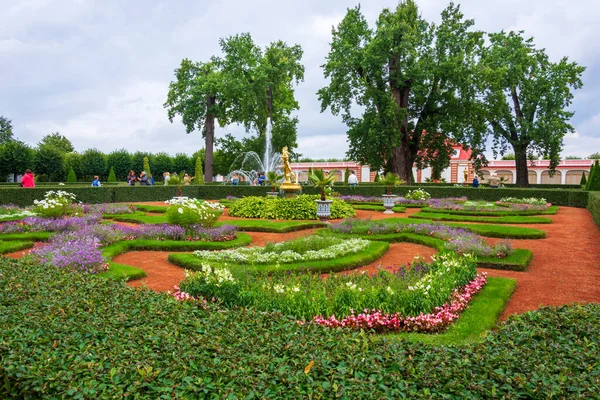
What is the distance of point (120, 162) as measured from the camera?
48.0 m

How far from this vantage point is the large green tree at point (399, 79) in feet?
Answer: 88.9

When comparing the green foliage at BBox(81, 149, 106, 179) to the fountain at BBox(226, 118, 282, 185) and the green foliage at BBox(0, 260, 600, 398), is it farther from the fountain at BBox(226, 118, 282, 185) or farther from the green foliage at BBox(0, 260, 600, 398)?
the green foliage at BBox(0, 260, 600, 398)

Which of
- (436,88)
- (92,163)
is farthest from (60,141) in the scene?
(436,88)

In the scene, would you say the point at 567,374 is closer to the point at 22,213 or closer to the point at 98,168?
the point at 22,213

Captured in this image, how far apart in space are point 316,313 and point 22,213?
12.9 metres

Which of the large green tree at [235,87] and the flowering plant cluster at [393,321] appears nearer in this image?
the flowering plant cluster at [393,321]

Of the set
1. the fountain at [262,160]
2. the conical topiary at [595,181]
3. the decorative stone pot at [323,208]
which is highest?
the fountain at [262,160]

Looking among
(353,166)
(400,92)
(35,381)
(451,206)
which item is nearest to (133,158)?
(353,166)

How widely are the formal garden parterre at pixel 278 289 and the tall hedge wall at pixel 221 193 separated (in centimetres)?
733

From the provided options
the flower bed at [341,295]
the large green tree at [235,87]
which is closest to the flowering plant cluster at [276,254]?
the flower bed at [341,295]

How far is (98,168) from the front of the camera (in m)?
46.6

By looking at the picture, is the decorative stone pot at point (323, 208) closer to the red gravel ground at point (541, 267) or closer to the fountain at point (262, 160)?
the red gravel ground at point (541, 267)

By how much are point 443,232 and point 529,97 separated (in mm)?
25423

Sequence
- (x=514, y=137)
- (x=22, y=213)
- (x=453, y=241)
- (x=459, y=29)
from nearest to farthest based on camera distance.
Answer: (x=453, y=241) < (x=22, y=213) < (x=459, y=29) < (x=514, y=137)
